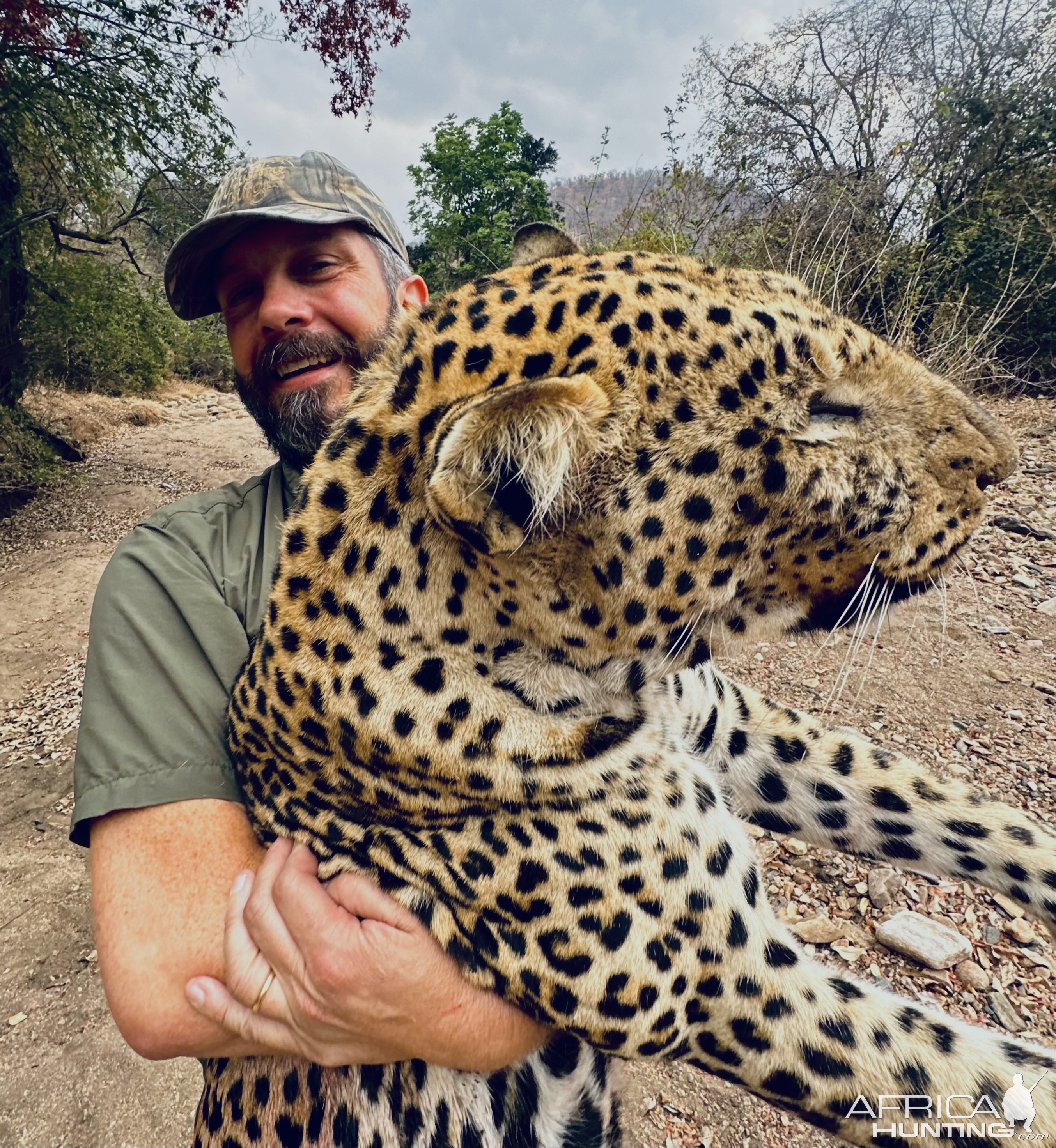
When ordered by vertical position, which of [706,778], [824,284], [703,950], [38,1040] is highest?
[824,284]

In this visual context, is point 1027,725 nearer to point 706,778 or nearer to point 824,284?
point 706,778

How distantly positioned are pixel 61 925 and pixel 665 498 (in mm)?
4811

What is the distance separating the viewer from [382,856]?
5.34ft

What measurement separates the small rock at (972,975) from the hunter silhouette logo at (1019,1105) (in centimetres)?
139

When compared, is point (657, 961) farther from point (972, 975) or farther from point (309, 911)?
point (972, 975)

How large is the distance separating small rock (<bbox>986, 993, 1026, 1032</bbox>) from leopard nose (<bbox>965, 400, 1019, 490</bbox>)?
2210mm

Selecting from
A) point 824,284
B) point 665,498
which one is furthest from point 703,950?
point 824,284

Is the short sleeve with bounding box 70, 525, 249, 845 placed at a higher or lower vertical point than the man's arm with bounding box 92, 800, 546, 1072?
higher

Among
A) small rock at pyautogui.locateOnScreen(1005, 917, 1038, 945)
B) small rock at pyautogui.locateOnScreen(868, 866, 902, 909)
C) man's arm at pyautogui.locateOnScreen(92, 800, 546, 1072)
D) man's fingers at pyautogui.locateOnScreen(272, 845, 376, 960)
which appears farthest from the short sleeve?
small rock at pyautogui.locateOnScreen(1005, 917, 1038, 945)

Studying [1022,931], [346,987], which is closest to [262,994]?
[346,987]

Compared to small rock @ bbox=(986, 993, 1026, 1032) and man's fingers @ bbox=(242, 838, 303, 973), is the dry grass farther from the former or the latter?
small rock @ bbox=(986, 993, 1026, 1032)

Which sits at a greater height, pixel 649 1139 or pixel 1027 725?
pixel 1027 725

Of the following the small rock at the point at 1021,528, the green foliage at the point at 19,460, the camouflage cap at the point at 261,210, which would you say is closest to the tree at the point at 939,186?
the small rock at the point at 1021,528

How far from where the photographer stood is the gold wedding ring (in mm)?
1561
